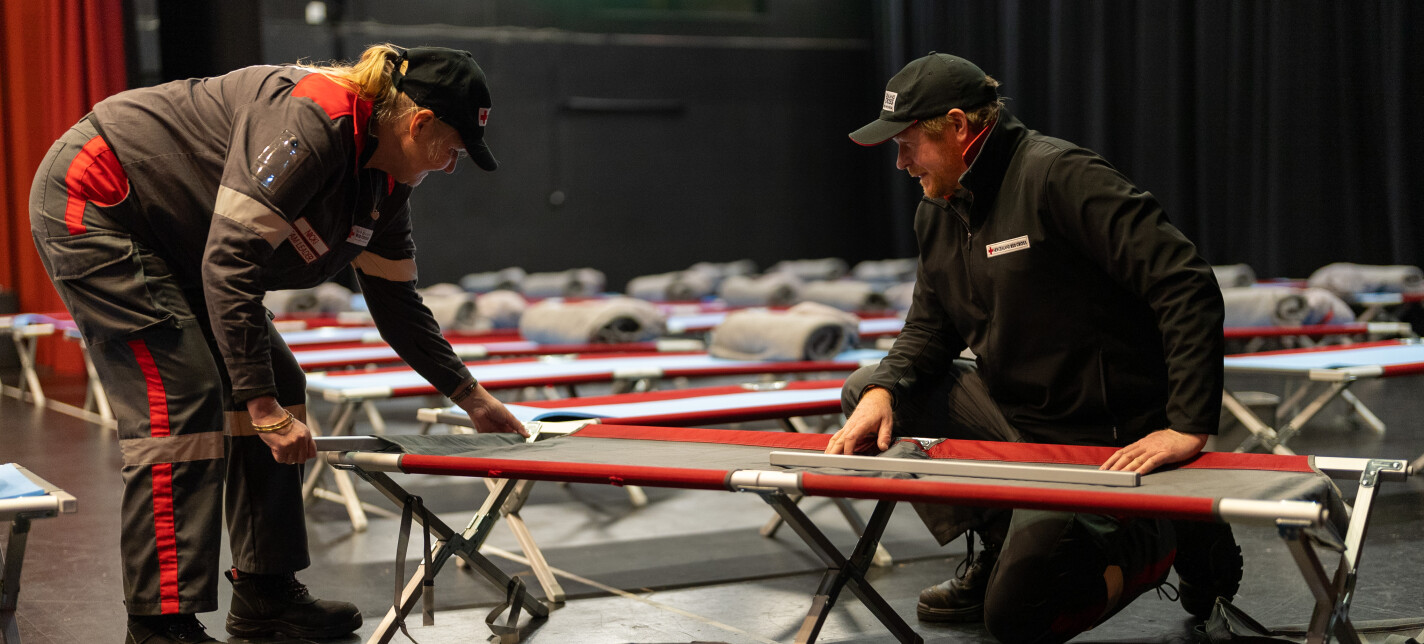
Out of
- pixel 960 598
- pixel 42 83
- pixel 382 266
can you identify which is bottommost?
pixel 960 598

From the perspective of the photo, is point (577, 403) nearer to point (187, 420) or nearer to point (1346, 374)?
point (187, 420)

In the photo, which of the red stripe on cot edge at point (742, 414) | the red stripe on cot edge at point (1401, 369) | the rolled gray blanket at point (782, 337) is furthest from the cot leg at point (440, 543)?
the red stripe on cot edge at point (1401, 369)

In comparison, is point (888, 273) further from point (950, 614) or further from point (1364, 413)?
point (950, 614)

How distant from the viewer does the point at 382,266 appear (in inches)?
89.8

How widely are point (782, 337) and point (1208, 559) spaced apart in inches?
87.6

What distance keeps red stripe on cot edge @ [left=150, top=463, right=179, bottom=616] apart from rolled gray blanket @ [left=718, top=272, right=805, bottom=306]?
5.73 metres

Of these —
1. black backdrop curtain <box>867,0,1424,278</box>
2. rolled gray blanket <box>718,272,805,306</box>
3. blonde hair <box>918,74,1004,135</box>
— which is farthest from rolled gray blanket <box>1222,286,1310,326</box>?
blonde hair <box>918,74,1004,135</box>

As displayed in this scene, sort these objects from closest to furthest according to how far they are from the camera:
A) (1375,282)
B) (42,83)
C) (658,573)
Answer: (658,573) → (1375,282) → (42,83)

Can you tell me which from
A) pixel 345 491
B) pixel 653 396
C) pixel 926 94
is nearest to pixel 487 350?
pixel 345 491

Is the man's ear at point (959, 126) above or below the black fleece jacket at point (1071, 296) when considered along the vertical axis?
above

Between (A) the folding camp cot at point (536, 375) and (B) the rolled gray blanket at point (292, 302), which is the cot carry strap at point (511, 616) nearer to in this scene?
(A) the folding camp cot at point (536, 375)

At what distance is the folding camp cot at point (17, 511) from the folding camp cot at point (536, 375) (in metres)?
1.26

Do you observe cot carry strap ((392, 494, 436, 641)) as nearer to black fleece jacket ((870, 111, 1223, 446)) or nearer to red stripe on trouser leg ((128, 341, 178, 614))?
red stripe on trouser leg ((128, 341, 178, 614))

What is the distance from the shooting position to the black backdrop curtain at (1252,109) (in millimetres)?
7605
